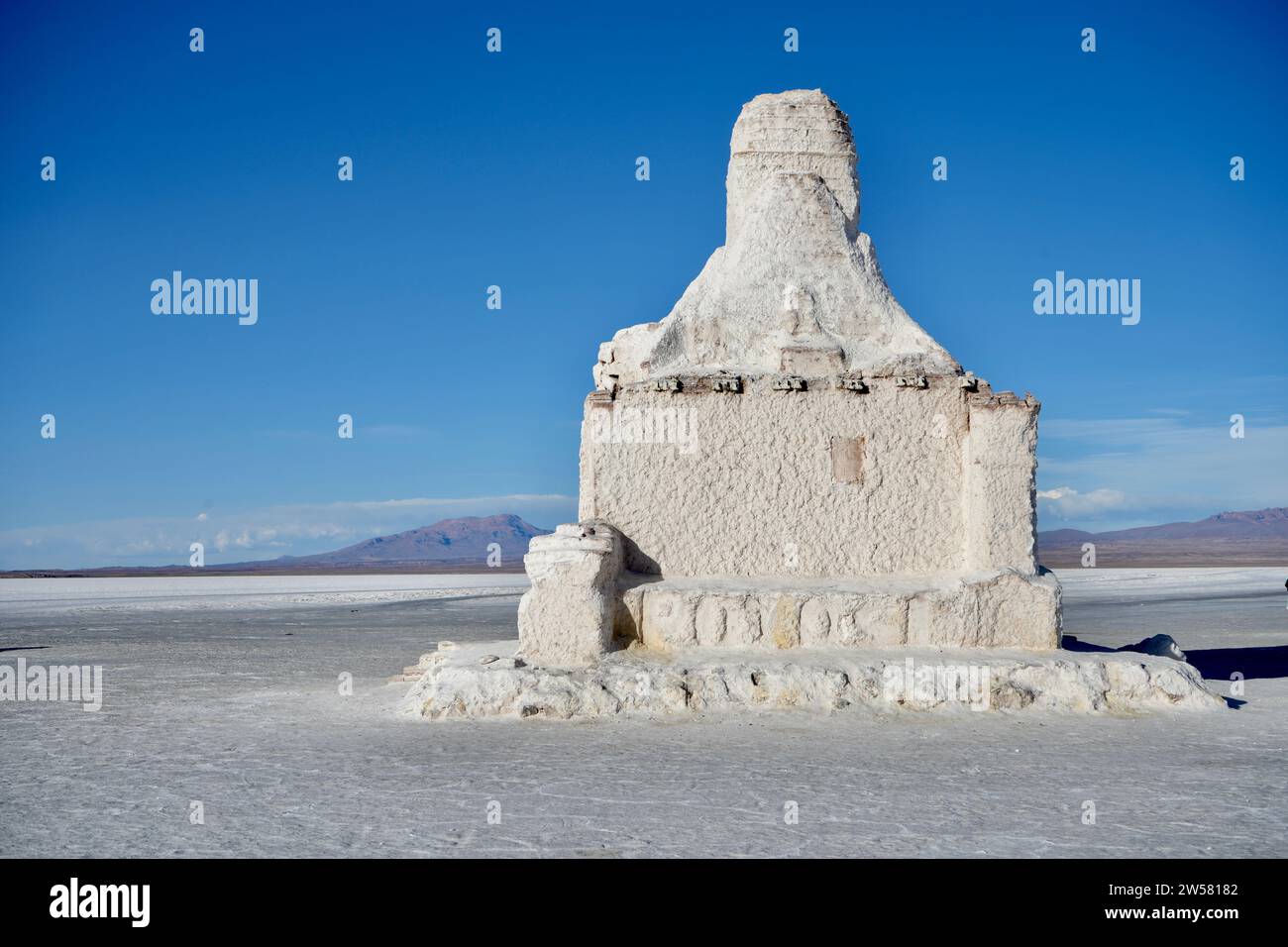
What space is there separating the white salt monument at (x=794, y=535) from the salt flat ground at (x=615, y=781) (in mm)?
384

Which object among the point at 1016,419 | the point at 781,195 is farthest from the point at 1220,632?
the point at 781,195

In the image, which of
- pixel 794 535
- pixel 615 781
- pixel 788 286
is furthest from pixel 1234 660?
pixel 615 781

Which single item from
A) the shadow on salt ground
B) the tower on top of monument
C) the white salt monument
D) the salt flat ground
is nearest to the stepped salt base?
the white salt monument

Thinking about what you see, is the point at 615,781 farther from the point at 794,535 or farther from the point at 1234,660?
the point at 1234,660

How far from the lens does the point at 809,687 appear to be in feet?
29.9

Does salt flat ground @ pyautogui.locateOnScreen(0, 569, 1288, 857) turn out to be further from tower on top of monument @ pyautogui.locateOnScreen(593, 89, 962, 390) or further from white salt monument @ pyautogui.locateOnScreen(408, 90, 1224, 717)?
tower on top of monument @ pyautogui.locateOnScreen(593, 89, 962, 390)

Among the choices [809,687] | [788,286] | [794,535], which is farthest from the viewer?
[788,286]

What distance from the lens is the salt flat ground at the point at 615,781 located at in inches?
221

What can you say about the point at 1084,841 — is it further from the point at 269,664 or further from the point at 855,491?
the point at 269,664

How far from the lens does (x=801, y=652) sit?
31.4 feet

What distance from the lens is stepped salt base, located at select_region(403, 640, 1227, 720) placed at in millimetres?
9016

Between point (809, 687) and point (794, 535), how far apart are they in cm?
168

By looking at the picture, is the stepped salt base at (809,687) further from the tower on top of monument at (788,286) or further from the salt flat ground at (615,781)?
the tower on top of monument at (788,286)
